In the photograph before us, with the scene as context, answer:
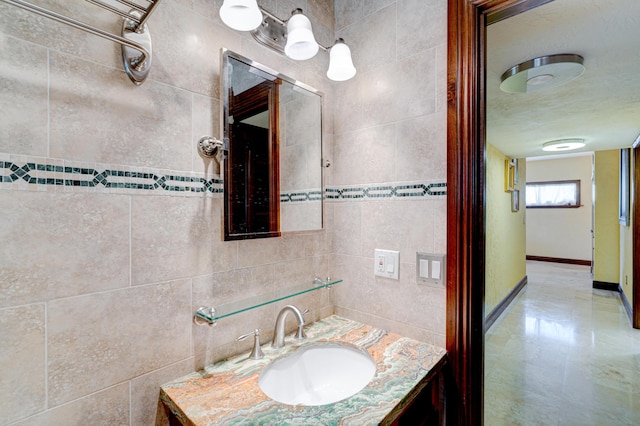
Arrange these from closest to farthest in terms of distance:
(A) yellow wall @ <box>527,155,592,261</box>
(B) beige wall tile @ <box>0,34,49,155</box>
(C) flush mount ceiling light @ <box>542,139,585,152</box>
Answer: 1. (B) beige wall tile @ <box>0,34,49,155</box>
2. (C) flush mount ceiling light @ <box>542,139,585,152</box>
3. (A) yellow wall @ <box>527,155,592,261</box>

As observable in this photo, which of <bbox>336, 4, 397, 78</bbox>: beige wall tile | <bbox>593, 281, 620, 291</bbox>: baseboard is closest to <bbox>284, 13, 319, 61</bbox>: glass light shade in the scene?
<bbox>336, 4, 397, 78</bbox>: beige wall tile

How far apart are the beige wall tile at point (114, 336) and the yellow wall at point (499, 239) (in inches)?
116

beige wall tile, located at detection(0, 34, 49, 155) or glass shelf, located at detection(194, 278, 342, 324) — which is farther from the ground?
beige wall tile, located at detection(0, 34, 49, 155)

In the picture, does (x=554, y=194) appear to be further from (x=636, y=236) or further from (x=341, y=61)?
(x=341, y=61)

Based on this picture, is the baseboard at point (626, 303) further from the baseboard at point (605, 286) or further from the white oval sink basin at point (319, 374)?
the white oval sink basin at point (319, 374)

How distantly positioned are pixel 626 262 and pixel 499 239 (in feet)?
6.03

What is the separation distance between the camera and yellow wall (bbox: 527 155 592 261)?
5848mm

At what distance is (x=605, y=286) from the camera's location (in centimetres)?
429

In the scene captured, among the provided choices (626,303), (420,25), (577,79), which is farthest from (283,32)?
(626,303)

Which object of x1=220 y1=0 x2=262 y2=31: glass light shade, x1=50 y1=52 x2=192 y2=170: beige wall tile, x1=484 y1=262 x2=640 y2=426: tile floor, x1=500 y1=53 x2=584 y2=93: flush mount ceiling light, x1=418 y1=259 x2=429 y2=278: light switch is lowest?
x1=484 y1=262 x2=640 y2=426: tile floor

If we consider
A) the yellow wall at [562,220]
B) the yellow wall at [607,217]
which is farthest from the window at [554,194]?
the yellow wall at [607,217]

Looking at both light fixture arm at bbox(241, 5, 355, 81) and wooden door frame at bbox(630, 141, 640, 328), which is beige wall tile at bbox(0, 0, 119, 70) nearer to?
light fixture arm at bbox(241, 5, 355, 81)

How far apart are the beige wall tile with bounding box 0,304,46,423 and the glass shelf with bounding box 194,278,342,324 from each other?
1.19 feet

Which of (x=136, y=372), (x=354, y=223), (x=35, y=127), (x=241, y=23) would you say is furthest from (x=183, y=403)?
(x=241, y=23)
